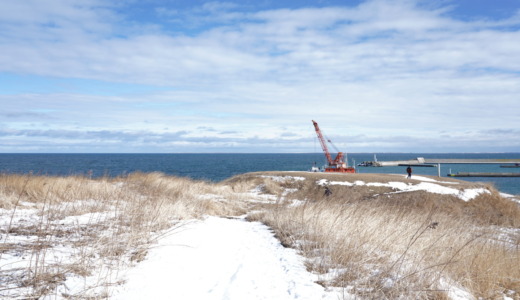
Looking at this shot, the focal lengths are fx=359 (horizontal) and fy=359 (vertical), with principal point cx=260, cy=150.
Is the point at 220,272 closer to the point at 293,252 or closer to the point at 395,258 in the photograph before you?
the point at 293,252

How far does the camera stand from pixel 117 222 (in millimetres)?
8109

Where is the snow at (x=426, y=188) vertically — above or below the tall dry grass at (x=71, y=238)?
below

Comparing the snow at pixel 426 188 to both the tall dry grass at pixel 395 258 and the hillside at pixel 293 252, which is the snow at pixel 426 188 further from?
the tall dry grass at pixel 395 258

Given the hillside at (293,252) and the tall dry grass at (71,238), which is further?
the hillside at (293,252)

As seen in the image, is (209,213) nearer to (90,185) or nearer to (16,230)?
(90,185)

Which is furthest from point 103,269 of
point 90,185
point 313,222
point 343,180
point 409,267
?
point 343,180

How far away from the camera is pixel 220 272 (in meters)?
5.86

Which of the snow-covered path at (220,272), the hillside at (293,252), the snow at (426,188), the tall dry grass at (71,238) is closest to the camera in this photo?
the tall dry grass at (71,238)

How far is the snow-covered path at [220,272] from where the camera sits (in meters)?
4.82

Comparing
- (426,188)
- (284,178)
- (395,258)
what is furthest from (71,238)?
(426,188)

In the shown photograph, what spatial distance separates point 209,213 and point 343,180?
741 inches

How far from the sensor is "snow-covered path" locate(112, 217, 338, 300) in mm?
4820

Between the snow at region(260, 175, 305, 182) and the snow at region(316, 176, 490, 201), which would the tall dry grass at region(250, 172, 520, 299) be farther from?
the snow at region(260, 175, 305, 182)

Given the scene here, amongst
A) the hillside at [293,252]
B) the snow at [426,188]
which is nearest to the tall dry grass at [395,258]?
the hillside at [293,252]
